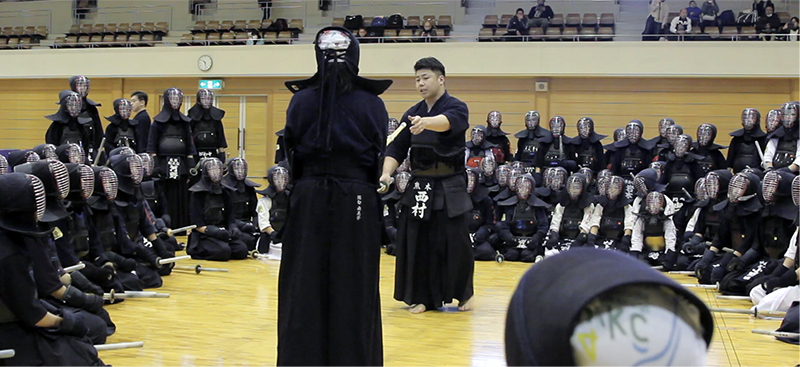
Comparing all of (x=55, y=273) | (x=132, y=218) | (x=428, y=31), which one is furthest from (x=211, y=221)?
(x=428, y=31)

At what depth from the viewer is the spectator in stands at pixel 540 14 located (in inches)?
632

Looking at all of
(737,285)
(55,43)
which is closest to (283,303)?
(737,285)

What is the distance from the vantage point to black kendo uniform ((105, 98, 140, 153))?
11.8 metres

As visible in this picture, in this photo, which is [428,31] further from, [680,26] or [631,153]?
[631,153]

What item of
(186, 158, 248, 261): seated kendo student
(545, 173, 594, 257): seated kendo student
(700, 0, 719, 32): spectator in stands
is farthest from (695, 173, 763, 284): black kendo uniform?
(700, 0, 719, 32): spectator in stands

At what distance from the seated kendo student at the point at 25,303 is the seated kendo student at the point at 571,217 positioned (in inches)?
271

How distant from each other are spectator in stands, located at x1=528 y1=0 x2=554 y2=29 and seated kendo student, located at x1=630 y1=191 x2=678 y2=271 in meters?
7.57

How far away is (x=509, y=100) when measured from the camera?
1667 centimetres

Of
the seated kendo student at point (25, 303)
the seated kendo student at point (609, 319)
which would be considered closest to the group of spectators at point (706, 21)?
the seated kendo student at point (25, 303)

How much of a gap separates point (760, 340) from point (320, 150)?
375 centimetres

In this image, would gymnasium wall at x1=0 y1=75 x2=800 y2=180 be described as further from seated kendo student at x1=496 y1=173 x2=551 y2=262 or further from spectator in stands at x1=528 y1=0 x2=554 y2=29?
seated kendo student at x1=496 y1=173 x2=551 y2=262

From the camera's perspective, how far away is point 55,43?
1852cm

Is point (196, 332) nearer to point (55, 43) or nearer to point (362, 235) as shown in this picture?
point (362, 235)

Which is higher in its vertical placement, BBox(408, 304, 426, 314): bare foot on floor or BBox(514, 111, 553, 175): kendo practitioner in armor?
BBox(514, 111, 553, 175): kendo practitioner in armor
